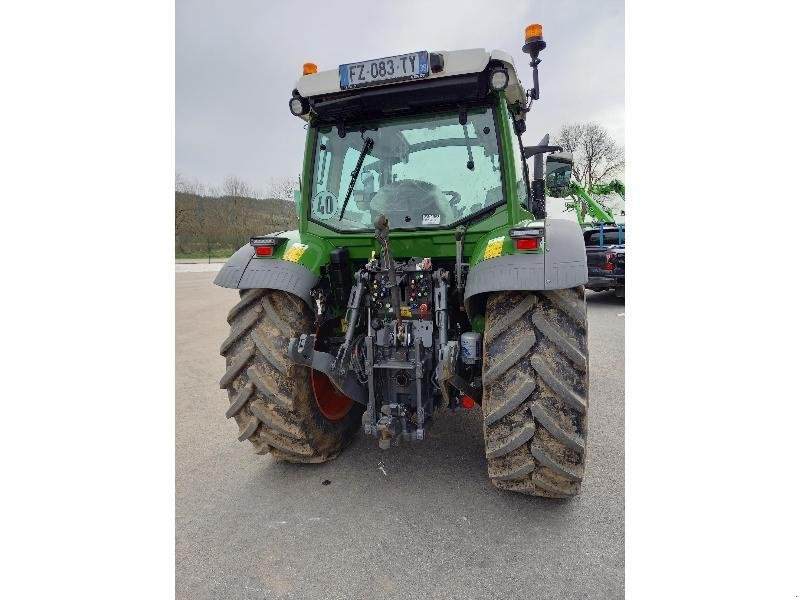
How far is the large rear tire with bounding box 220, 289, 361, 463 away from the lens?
2.28 metres

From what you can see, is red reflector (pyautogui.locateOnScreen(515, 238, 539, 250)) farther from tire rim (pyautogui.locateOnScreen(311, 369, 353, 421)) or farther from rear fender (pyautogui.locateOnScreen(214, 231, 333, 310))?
tire rim (pyautogui.locateOnScreen(311, 369, 353, 421))

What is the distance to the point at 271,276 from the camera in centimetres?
226

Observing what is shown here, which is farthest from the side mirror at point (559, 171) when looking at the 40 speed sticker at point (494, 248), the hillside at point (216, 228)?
the hillside at point (216, 228)

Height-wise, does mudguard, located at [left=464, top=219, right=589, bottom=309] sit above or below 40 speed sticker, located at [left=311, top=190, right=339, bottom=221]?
below

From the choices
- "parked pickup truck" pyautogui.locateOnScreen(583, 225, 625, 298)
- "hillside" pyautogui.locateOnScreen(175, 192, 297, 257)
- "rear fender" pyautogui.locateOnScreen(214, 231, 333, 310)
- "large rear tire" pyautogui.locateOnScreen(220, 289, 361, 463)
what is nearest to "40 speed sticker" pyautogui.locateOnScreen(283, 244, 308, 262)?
"rear fender" pyautogui.locateOnScreen(214, 231, 333, 310)

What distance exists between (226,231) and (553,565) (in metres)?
20.2

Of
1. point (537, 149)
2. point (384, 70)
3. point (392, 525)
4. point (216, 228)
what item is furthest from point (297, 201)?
point (216, 228)

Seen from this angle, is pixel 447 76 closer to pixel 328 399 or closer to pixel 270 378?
pixel 270 378

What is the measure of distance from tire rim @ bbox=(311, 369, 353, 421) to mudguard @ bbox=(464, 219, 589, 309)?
1047 mm

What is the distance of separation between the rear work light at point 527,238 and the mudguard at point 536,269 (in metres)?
0.04

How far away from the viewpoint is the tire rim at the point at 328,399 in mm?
2543

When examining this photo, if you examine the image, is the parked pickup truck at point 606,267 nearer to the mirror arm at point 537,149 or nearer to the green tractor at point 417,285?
the mirror arm at point 537,149

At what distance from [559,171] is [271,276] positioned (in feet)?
6.16

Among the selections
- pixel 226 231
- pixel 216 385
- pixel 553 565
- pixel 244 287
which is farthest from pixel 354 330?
pixel 226 231
